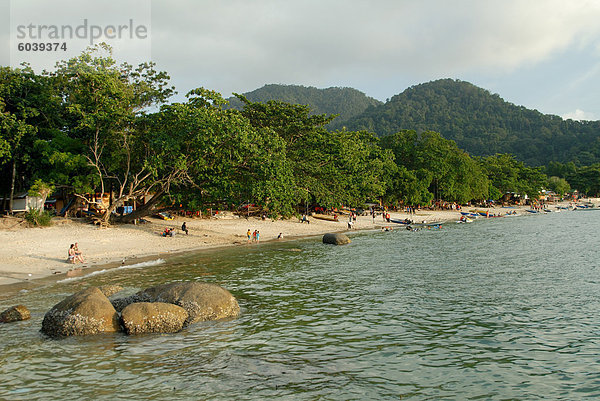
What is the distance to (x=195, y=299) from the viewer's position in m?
15.8

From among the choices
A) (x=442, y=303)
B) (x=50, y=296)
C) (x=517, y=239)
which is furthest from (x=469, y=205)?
(x=50, y=296)

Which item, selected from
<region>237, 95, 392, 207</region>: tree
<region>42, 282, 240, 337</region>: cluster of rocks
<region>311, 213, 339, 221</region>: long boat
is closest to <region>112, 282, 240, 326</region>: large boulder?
<region>42, 282, 240, 337</region>: cluster of rocks

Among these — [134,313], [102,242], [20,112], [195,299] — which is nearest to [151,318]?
[134,313]

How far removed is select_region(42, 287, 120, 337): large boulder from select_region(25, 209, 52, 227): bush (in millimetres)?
24457

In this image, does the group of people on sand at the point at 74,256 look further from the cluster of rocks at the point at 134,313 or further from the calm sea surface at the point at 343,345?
the cluster of rocks at the point at 134,313

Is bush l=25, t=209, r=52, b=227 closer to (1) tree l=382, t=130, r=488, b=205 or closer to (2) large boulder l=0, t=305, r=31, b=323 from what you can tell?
(2) large boulder l=0, t=305, r=31, b=323

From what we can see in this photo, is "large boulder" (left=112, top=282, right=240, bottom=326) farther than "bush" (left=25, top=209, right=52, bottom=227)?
No

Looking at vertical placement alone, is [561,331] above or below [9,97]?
below

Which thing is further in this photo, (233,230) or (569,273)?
(233,230)

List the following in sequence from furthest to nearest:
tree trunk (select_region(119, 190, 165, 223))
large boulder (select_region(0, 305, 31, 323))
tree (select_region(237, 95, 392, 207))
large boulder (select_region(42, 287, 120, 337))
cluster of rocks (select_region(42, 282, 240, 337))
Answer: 1. tree (select_region(237, 95, 392, 207))
2. tree trunk (select_region(119, 190, 165, 223))
3. large boulder (select_region(0, 305, 31, 323))
4. cluster of rocks (select_region(42, 282, 240, 337))
5. large boulder (select_region(42, 287, 120, 337))

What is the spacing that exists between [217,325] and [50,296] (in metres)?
9.22

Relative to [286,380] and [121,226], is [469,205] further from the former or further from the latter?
[286,380]

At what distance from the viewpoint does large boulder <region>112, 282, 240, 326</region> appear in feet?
51.0

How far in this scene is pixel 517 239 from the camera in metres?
46.2
